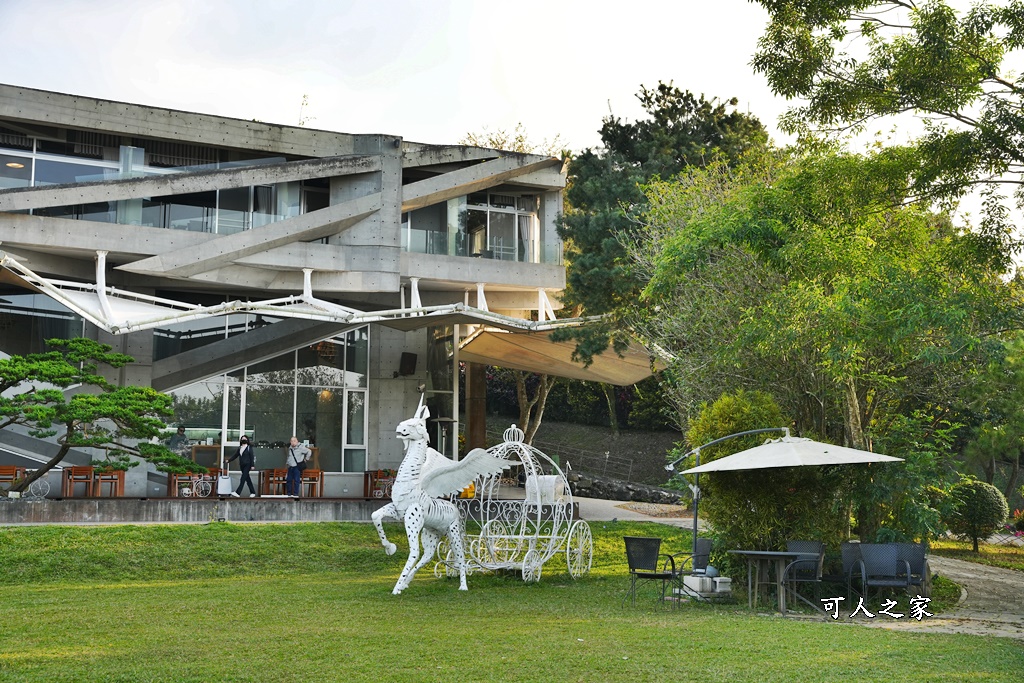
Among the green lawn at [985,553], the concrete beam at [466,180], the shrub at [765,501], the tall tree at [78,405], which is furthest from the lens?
the concrete beam at [466,180]

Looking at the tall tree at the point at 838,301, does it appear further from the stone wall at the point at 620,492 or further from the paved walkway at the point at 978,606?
the stone wall at the point at 620,492

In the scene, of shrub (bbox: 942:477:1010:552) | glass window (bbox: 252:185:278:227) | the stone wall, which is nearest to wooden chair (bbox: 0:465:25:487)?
glass window (bbox: 252:185:278:227)

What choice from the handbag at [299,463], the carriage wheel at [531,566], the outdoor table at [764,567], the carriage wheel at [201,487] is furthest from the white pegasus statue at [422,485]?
the carriage wheel at [201,487]

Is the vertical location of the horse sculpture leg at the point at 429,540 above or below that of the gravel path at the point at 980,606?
Result: above

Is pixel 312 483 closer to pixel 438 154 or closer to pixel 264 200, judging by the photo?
pixel 264 200

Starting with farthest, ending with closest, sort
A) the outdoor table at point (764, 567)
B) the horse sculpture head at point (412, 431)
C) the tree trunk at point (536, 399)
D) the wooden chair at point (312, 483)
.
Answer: the tree trunk at point (536, 399)
the wooden chair at point (312, 483)
the horse sculpture head at point (412, 431)
the outdoor table at point (764, 567)

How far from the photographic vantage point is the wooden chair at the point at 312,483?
2159 centimetres

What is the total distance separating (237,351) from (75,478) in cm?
440

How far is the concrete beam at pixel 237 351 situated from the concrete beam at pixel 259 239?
1.96 meters

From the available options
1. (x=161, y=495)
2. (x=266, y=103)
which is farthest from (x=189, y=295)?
(x=266, y=103)

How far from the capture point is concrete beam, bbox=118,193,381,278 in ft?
67.8

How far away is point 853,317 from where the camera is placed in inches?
445

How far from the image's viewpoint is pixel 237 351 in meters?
22.5

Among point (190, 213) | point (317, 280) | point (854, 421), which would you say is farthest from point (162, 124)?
point (854, 421)
